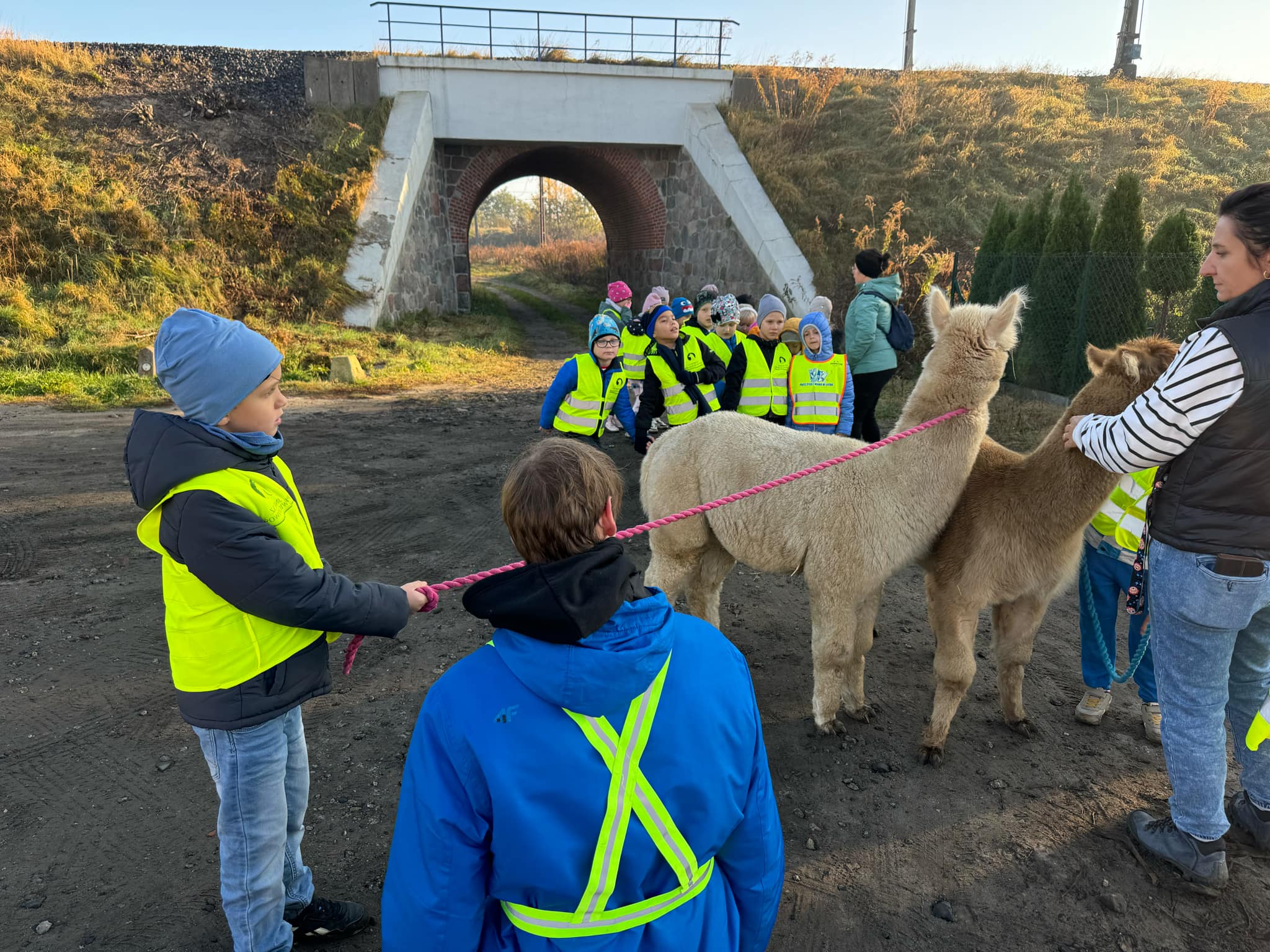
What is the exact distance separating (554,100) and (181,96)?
9272mm

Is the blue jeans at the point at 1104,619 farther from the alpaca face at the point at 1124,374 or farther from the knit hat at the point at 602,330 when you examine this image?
the knit hat at the point at 602,330

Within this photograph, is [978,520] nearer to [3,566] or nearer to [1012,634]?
[1012,634]

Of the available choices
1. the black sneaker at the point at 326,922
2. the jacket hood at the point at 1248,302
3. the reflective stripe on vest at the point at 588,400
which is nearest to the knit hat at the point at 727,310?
the reflective stripe on vest at the point at 588,400

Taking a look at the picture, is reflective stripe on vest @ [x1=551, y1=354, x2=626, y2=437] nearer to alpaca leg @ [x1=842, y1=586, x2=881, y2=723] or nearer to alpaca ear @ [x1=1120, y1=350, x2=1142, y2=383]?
alpaca leg @ [x1=842, y1=586, x2=881, y2=723]

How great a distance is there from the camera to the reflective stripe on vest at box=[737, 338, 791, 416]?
6371 millimetres

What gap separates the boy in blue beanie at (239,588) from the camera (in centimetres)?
191

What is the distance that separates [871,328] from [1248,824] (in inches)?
191

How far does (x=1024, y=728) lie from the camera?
3.93 m

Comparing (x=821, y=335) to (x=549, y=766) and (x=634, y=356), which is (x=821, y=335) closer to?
(x=634, y=356)

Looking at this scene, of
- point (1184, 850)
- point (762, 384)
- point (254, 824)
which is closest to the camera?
point (254, 824)

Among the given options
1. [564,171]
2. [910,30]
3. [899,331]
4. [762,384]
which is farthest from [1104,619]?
[910,30]

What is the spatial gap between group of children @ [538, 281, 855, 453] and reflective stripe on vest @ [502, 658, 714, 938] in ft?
15.0

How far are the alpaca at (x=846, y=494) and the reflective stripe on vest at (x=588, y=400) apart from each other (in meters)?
1.84

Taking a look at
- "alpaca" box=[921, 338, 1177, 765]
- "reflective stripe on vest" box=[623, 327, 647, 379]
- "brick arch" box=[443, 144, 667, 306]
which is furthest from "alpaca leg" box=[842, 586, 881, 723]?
"brick arch" box=[443, 144, 667, 306]
